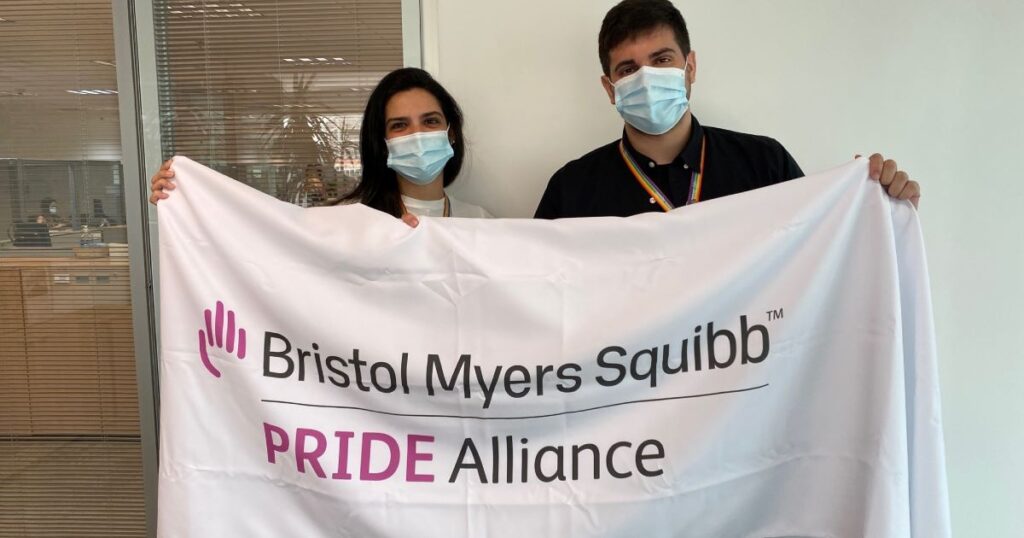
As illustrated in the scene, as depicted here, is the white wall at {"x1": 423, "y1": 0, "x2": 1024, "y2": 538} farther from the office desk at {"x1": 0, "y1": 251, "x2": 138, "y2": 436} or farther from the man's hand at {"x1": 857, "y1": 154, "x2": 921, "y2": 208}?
the office desk at {"x1": 0, "y1": 251, "x2": 138, "y2": 436}

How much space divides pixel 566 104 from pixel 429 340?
91cm

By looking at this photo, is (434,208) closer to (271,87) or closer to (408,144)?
(408,144)

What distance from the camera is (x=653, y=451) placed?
1327 millimetres

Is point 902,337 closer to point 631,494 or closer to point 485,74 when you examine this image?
point 631,494

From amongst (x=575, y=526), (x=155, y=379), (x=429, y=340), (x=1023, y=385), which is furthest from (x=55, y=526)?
(x=1023, y=385)

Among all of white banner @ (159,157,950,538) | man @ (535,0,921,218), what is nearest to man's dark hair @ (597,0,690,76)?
man @ (535,0,921,218)

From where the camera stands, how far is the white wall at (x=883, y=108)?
6.05 ft

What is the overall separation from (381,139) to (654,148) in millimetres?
712

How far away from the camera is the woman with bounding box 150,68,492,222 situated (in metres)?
1.67

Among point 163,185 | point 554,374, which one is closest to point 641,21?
point 554,374

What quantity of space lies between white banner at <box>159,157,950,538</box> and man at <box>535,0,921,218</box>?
27 cm

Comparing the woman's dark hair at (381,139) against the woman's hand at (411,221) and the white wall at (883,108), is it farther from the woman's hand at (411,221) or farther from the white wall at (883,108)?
the woman's hand at (411,221)

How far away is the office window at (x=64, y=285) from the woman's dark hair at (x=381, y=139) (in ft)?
3.01

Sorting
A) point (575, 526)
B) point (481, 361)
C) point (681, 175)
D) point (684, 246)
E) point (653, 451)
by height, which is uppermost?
point (681, 175)
